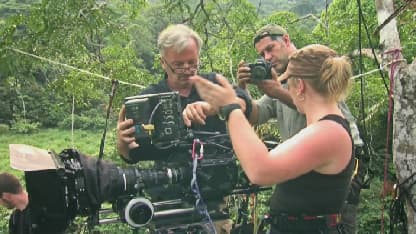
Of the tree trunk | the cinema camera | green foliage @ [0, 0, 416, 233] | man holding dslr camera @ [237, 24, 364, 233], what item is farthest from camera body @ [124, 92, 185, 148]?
green foliage @ [0, 0, 416, 233]

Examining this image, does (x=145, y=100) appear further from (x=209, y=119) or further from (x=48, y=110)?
(x=48, y=110)

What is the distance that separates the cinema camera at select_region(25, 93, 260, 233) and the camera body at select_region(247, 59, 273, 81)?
1.34 ft

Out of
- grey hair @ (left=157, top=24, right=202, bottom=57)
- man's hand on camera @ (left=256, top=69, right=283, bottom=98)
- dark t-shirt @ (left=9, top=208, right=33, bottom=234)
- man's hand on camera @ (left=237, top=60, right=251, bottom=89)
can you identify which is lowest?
dark t-shirt @ (left=9, top=208, right=33, bottom=234)

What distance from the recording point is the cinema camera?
192 centimetres

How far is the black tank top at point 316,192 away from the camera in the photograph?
1719mm

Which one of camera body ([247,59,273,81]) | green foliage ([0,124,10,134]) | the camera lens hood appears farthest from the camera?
green foliage ([0,124,10,134])

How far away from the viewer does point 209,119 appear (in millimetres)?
2557

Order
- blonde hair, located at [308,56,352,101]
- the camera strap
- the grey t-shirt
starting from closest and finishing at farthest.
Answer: blonde hair, located at [308,56,352,101]
the camera strap
the grey t-shirt

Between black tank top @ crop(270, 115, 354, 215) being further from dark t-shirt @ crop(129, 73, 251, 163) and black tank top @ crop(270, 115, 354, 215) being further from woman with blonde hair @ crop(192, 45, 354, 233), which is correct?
dark t-shirt @ crop(129, 73, 251, 163)

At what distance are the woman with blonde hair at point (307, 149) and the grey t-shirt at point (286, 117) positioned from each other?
83 centimetres

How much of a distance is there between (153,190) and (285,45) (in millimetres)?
1308

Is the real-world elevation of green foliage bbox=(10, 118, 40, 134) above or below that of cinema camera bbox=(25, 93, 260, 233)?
below

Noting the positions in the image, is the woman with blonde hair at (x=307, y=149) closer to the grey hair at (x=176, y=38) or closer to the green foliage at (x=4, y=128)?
the grey hair at (x=176, y=38)

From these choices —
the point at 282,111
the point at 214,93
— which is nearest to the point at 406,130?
the point at 282,111
